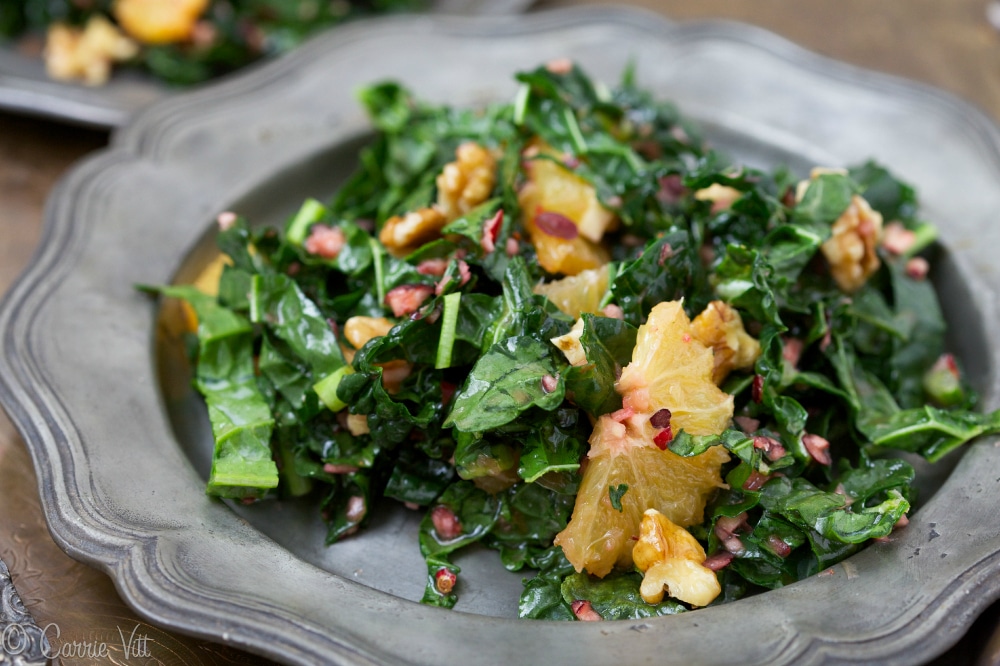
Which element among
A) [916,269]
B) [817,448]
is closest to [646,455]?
[817,448]

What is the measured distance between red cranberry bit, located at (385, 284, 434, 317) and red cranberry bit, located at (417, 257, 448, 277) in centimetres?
9

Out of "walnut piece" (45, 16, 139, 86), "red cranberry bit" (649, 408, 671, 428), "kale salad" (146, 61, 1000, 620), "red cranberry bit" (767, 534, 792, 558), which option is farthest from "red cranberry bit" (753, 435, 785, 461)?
"walnut piece" (45, 16, 139, 86)

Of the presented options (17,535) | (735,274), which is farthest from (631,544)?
(17,535)

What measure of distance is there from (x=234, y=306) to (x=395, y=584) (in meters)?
1.38

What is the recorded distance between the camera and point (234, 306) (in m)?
3.59

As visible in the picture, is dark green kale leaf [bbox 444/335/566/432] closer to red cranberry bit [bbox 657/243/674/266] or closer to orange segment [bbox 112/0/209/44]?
red cranberry bit [bbox 657/243/674/266]

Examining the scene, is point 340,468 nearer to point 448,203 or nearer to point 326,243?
point 326,243

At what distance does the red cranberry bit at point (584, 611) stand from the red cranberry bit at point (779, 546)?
0.63 metres

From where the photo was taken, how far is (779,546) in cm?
283

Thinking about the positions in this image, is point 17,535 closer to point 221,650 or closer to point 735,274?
point 221,650

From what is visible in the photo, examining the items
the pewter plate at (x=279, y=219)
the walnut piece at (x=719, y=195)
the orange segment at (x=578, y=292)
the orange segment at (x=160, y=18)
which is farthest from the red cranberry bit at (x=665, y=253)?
the orange segment at (x=160, y=18)

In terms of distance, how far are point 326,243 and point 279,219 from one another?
0.76 meters

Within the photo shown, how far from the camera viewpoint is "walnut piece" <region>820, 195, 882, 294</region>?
3.43m

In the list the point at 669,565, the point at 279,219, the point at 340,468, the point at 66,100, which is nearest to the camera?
the point at 669,565
